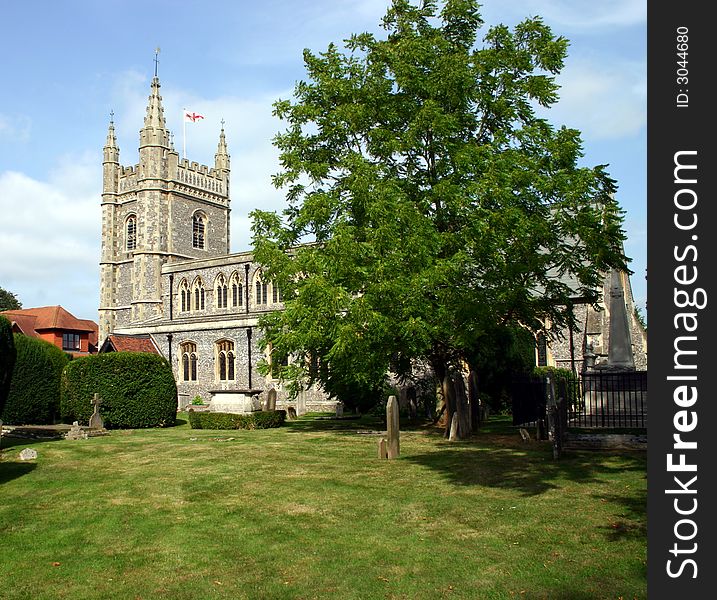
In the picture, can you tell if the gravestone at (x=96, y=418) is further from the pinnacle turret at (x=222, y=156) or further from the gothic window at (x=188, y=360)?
the pinnacle turret at (x=222, y=156)

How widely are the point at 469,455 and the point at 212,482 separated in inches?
222

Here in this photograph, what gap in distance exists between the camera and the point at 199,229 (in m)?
50.3

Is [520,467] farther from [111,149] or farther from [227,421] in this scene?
[111,149]

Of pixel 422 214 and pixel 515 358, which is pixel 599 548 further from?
pixel 515 358

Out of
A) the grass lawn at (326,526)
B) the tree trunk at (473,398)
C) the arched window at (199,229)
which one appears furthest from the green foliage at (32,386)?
the arched window at (199,229)

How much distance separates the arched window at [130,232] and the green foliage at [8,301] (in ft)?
91.0

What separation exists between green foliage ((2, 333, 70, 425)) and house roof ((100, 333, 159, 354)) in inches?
348

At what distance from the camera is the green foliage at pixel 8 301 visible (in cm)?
6954

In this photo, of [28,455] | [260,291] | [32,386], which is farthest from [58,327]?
[28,455]

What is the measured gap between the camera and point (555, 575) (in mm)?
6562

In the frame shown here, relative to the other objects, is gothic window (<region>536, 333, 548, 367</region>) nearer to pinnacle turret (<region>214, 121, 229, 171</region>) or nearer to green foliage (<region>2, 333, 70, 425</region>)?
green foliage (<region>2, 333, 70, 425</region>)

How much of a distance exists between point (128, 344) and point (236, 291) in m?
8.19

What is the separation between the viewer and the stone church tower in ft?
153

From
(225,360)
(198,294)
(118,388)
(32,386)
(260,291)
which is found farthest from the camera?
(198,294)
